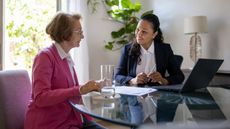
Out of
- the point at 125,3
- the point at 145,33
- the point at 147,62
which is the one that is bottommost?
the point at 147,62

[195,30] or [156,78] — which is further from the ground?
[195,30]

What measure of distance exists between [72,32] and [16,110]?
1.80 feet

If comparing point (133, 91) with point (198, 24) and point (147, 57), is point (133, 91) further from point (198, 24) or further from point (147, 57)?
point (198, 24)

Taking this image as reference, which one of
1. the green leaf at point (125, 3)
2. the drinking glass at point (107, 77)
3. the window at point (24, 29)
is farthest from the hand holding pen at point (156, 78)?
the green leaf at point (125, 3)

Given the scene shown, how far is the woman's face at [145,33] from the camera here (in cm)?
229

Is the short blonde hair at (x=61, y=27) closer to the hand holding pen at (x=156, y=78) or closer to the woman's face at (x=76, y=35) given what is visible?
the woman's face at (x=76, y=35)

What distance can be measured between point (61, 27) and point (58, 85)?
356mm

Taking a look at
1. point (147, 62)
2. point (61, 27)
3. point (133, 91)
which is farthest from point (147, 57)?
point (61, 27)

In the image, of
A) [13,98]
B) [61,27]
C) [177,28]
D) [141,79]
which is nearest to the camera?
[13,98]

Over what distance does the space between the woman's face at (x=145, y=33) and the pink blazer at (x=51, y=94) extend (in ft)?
2.84

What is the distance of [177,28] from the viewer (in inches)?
147

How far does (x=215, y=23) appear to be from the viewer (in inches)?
128

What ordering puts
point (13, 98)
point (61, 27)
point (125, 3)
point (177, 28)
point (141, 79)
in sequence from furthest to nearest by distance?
point (125, 3)
point (177, 28)
point (141, 79)
point (61, 27)
point (13, 98)

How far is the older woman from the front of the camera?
55.0 inches
